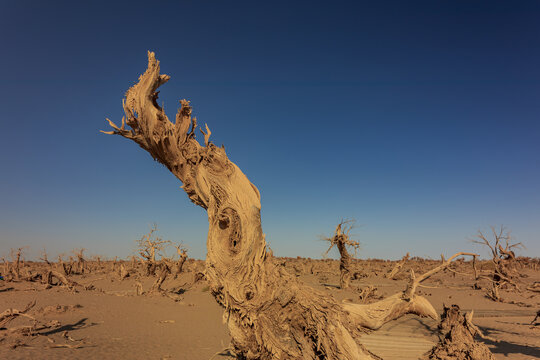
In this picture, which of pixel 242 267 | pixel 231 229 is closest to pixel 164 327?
pixel 242 267

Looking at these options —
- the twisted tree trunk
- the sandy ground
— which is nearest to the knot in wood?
the twisted tree trunk

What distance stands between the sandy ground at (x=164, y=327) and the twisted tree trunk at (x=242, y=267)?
180cm

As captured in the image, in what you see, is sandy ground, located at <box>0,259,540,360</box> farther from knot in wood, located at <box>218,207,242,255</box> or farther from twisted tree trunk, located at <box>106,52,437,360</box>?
knot in wood, located at <box>218,207,242,255</box>

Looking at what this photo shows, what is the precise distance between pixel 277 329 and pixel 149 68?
14.9 ft

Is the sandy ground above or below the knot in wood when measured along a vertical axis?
below

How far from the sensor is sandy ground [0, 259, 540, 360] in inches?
350

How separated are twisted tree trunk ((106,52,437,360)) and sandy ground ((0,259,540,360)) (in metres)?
1.80

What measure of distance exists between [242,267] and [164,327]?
997 centimetres

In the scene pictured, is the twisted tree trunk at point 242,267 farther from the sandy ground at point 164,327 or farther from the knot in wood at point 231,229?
the sandy ground at point 164,327

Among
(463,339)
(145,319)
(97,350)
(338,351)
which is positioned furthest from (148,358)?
(463,339)

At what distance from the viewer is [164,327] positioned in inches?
501

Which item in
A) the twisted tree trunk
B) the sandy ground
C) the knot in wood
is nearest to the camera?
the twisted tree trunk

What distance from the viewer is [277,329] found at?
15.5ft

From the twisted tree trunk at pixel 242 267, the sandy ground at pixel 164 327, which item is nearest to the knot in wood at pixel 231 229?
the twisted tree trunk at pixel 242 267
